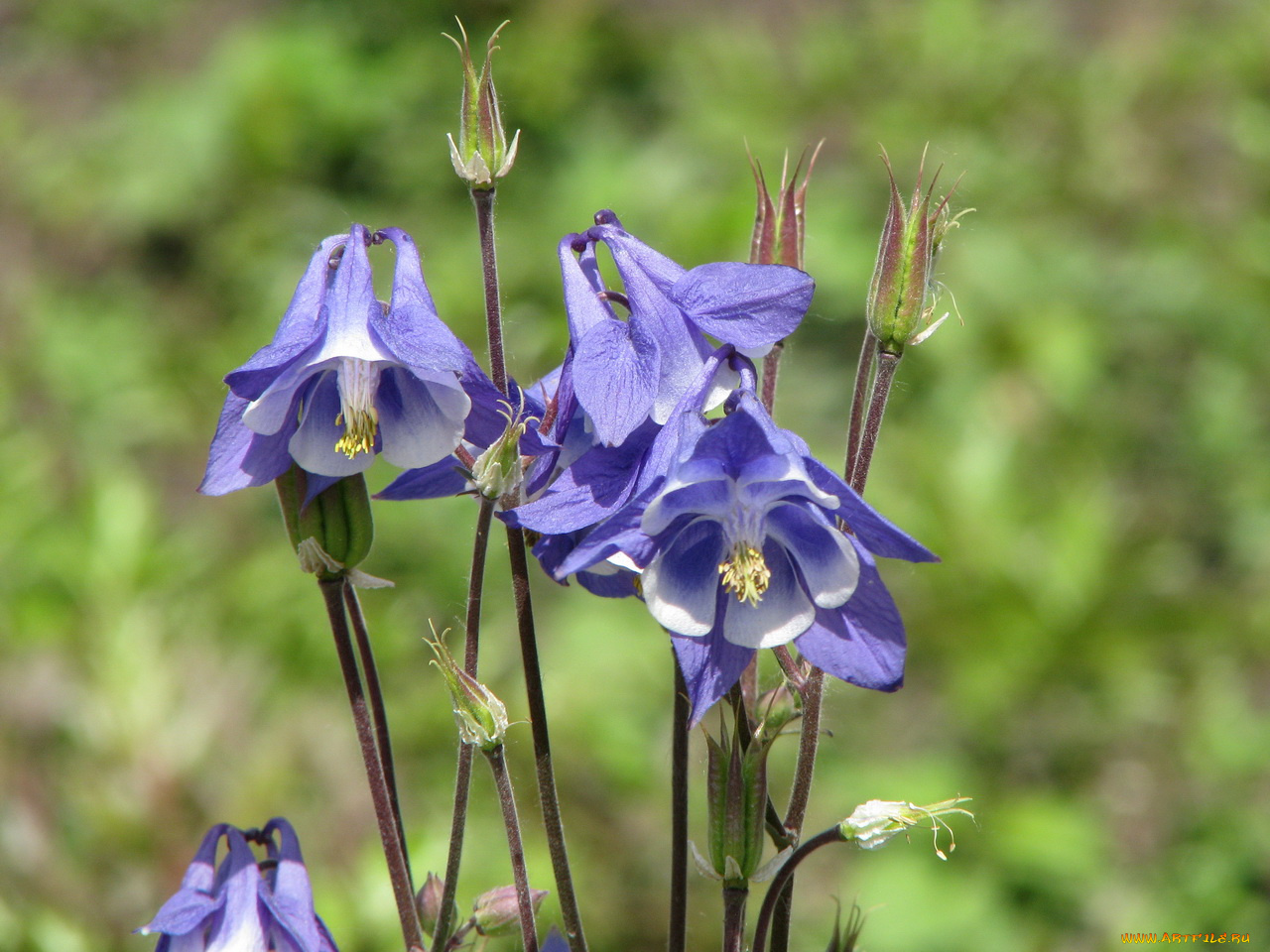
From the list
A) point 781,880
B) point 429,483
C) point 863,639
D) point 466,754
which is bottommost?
point 781,880

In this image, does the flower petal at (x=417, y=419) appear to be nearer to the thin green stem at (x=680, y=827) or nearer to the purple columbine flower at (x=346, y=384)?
the purple columbine flower at (x=346, y=384)

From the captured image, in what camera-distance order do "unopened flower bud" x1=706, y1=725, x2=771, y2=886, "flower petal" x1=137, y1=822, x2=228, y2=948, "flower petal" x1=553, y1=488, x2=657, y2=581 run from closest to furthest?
"flower petal" x1=553, y1=488, x2=657, y2=581
"unopened flower bud" x1=706, y1=725, x2=771, y2=886
"flower petal" x1=137, y1=822, x2=228, y2=948

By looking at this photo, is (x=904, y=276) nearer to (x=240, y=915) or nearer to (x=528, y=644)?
(x=528, y=644)

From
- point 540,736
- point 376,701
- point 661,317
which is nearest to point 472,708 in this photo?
point 540,736

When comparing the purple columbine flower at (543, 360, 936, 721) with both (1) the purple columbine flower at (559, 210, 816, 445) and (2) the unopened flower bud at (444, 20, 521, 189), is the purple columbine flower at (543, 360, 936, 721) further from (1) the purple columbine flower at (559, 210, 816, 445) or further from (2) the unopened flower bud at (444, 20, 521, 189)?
(2) the unopened flower bud at (444, 20, 521, 189)

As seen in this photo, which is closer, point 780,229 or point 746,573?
point 746,573

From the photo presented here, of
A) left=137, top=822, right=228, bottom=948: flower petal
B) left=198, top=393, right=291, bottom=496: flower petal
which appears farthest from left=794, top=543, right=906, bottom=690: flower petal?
left=137, top=822, right=228, bottom=948: flower petal

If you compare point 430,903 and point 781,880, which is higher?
point 781,880

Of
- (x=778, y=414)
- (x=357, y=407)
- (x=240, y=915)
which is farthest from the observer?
(x=778, y=414)
